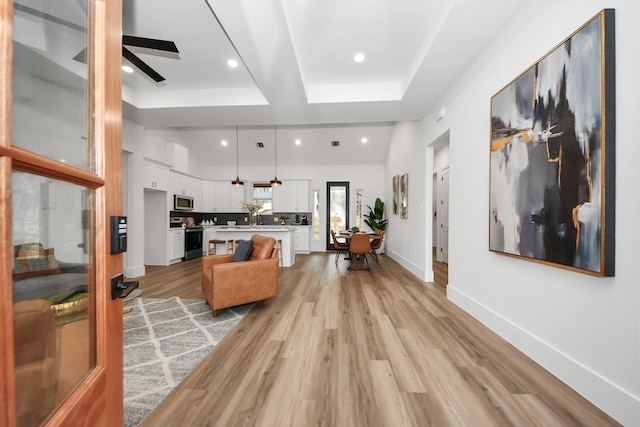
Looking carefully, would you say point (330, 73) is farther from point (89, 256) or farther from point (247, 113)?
point (89, 256)

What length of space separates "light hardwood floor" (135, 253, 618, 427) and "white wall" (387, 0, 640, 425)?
19 centimetres

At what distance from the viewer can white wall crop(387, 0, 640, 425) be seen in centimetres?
144

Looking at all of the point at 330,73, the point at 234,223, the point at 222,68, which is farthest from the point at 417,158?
the point at 234,223

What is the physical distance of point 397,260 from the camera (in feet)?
20.8

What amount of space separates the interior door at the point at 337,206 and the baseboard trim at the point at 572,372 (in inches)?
225

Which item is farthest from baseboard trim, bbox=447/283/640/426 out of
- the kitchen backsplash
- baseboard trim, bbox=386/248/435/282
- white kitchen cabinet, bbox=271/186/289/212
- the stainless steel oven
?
the stainless steel oven

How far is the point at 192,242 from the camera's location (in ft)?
22.1

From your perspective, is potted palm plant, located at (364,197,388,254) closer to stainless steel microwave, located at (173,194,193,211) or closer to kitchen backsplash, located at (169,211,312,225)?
kitchen backsplash, located at (169,211,312,225)

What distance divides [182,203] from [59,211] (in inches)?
262

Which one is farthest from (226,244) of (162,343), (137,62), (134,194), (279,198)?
(137,62)

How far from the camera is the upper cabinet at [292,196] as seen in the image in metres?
8.02

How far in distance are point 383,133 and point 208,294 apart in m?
5.96

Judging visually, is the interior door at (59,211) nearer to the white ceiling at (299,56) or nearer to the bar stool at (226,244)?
the white ceiling at (299,56)

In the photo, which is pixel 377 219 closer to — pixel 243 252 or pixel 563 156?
pixel 243 252
